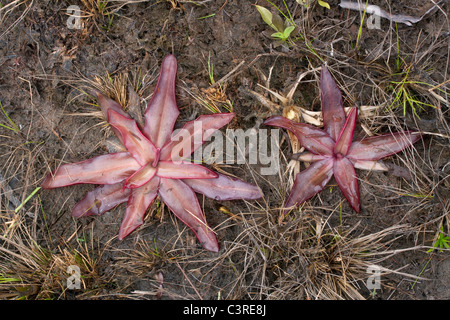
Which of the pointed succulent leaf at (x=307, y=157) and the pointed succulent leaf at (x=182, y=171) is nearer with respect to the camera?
the pointed succulent leaf at (x=182, y=171)

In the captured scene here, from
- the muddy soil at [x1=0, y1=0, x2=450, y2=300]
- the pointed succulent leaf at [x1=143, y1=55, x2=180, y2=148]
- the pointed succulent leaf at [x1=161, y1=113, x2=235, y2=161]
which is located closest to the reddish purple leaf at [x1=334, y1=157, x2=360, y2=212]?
the muddy soil at [x1=0, y1=0, x2=450, y2=300]

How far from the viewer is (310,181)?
2789mm

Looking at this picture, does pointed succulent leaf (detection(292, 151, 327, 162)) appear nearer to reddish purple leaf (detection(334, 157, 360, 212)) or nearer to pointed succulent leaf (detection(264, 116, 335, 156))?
pointed succulent leaf (detection(264, 116, 335, 156))

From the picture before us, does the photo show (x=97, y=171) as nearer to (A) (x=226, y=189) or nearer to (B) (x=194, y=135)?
(B) (x=194, y=135)

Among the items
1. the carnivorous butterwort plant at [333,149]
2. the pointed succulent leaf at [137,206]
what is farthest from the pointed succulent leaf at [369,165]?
the pointed succulent leaf at [137,206]

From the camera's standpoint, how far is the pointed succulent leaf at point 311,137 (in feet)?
9.16

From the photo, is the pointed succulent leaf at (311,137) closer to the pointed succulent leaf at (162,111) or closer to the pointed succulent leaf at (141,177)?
the pointed succulent leaf at (162,111)

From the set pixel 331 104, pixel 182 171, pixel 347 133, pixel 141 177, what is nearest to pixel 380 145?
pixel 347 133

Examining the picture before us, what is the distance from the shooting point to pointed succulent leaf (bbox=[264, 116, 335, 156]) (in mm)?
2791

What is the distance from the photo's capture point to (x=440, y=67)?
2902mm

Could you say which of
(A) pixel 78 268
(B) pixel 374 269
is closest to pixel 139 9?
(A) pixel 78 268

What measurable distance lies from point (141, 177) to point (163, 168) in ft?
0.52

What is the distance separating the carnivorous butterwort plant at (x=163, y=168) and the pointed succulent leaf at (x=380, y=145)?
2.40 feet

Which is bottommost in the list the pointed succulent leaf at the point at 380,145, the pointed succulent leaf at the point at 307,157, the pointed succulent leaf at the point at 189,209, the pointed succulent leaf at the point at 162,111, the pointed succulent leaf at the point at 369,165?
the pointed succulent leaf at the point at 189,209
